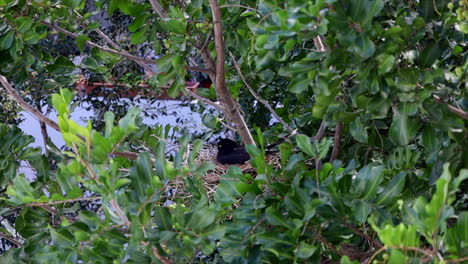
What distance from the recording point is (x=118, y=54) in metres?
1.81

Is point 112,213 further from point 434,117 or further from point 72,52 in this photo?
point 72,52

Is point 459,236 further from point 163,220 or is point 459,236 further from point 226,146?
point 226,146

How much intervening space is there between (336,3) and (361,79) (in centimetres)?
15

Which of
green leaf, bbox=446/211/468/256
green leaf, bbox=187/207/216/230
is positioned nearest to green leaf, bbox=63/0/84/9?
green leaf, bbox=187/207/216/230

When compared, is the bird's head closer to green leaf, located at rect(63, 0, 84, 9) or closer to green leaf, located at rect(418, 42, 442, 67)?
green leaf, located at rect(63, 0, 84, 9)

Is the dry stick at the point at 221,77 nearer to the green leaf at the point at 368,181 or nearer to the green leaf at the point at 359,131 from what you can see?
the green leaf at the point at 359,131

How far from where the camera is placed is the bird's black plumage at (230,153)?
2150 mm

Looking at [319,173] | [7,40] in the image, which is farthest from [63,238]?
[7,40]

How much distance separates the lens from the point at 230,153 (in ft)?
7.19

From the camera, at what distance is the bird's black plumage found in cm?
215

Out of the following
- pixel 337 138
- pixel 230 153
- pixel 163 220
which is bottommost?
pixel 230 153

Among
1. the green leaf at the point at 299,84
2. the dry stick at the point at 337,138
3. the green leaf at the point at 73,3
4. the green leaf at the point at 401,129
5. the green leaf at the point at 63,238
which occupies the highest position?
the green leaf at the point at 73,3

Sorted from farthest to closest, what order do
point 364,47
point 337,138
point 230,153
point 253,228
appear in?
1. point 230,153
2. point 337,138
3. point 253,228
4. point 364,47

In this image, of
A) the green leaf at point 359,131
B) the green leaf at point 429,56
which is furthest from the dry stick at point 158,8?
the green leaf at point 429,56
